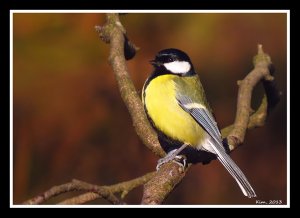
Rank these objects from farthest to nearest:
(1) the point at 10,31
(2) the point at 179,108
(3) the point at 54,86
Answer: (3) the point at 54,86 < (1) the point at 10,31 < (2) the point at 179,108

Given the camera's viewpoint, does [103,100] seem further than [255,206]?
Yes

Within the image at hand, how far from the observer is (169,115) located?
2.10 m

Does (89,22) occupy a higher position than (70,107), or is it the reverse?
(89,22)

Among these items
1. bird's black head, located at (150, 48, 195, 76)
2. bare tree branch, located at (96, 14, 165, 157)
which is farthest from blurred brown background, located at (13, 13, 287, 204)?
bird's black head, located at (150, 48, 195, 76)

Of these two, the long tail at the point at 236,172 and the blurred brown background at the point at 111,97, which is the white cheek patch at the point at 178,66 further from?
the long tail at the point at 236,172

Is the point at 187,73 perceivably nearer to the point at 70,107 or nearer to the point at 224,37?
the point at 224,37

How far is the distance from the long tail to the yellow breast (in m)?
0.11

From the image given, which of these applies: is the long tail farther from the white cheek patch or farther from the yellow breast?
the white cheek patch

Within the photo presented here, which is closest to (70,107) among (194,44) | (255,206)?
(194,44)

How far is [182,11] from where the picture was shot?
7.78 feet

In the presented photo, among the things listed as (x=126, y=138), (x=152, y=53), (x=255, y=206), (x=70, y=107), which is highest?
(x=152, y=53)

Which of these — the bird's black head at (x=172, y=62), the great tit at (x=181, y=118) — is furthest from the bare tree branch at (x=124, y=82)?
the bird's black head at (x=172, y=62)

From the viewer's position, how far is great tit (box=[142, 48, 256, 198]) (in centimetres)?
208

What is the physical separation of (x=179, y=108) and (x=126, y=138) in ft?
1.45
